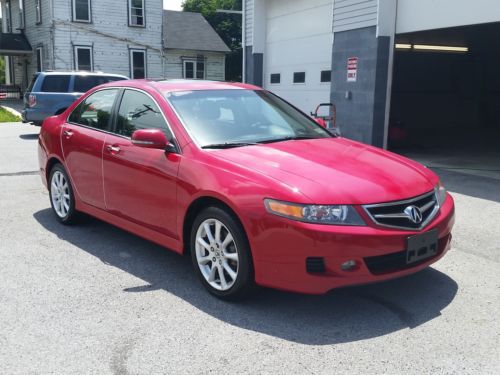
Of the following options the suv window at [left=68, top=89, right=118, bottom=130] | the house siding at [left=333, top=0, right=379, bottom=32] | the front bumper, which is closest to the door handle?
the suv window at [left=68, top=89, right=118, bottom=130]

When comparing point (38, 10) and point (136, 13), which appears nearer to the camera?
point (38, 10)

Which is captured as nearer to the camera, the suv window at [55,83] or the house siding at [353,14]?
the house siding at [353,14]

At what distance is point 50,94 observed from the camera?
15695 millimetres

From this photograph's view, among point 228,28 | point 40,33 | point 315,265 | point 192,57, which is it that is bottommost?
point 315,265

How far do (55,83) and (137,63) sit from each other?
14.6m

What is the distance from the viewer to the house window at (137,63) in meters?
29.6

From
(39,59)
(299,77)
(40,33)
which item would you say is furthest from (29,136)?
(39,59)

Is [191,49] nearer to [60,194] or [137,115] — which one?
[60,194]

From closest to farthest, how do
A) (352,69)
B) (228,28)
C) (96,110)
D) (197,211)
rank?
(197,211) < (96,110) < (352,69) < (228,28)

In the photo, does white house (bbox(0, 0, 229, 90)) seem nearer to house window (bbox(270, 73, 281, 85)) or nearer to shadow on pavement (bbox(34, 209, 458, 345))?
house window (bbox(270, 73, 281, 85))

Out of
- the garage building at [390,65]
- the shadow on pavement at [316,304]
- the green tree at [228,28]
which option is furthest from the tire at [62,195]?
the green tree at [228,28]

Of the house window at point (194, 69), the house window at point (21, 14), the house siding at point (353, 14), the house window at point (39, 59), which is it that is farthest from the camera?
the house window at point (194, 69)

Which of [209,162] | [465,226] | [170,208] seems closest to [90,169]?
[170,208]

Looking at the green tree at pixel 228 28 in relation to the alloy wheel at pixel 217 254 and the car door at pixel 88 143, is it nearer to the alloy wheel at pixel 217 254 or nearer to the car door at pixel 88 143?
the car door at pixel 88 143
